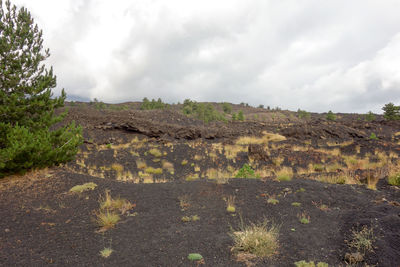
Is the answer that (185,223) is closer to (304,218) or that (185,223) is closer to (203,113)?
(304,218)

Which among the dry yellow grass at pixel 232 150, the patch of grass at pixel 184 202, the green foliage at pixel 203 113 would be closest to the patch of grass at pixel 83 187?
the patch of grass at pixel 184 202

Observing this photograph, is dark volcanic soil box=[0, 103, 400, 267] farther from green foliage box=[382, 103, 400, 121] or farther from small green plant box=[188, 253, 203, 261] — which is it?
green foliage box=[382, 103, 400, 121]

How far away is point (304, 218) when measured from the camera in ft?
17.3

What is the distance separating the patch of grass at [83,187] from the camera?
720 cm

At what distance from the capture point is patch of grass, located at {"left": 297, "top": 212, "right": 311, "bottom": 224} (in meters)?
5.15

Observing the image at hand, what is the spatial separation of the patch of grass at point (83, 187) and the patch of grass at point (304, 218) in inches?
242

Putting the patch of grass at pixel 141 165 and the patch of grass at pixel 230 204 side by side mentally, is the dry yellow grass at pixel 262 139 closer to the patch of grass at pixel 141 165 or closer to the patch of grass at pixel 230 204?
the patch of grass at pixel 141 165

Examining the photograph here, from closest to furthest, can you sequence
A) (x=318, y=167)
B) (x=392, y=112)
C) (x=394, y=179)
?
(x=394, y=179)
(x=318, y=167)
(x=392, y=112)

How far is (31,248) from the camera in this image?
452 centimetres

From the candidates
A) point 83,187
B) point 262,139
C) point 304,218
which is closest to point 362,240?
point 304,218

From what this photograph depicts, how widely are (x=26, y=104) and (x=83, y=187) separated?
13.4 feet

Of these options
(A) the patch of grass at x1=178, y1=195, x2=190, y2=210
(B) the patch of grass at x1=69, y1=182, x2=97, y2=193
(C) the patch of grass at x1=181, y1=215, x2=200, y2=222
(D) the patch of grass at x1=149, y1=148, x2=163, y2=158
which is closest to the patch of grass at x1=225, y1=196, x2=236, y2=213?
(C) the patch of grass at x1=181, y1=215, x2=200, y2=222

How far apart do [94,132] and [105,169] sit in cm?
1282

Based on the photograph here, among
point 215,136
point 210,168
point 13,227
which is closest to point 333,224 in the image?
point 13,227
